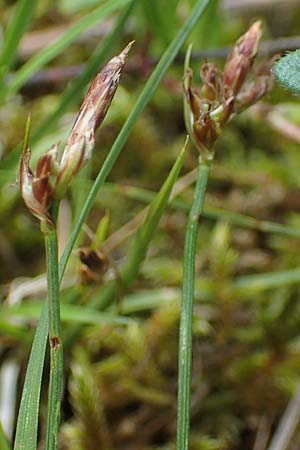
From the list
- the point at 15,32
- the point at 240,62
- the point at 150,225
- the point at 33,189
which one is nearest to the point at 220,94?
the point at 240,62

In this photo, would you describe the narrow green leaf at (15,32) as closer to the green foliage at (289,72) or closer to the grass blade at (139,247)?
the grass blade at (139,247)

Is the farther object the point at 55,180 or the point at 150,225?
the point at 150,225

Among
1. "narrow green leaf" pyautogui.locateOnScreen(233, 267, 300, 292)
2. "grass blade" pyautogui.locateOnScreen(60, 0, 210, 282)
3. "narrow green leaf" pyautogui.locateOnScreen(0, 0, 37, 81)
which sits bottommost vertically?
"narrow green leaf" pyautogui.locateOnScreen(233, 267, 300, 292)

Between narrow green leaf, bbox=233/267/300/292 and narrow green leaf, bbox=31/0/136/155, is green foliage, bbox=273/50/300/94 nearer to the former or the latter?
narrow green leaf, bbox=31/0/136/155

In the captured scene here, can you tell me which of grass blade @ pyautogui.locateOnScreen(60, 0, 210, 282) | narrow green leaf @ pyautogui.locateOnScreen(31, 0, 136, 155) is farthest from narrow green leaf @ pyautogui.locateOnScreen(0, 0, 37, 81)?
grass blade @ pyautogui.locateOnScreen(60, 0, 210, 282)

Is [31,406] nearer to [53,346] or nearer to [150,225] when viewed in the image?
[53,346]

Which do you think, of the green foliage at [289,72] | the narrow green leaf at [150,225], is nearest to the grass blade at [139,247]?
the narrow green leaf at [150,225]
